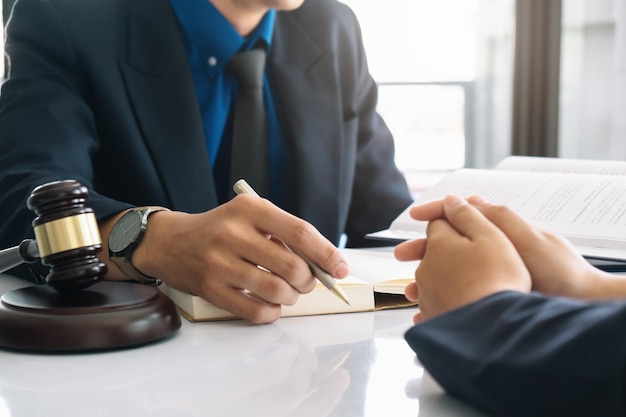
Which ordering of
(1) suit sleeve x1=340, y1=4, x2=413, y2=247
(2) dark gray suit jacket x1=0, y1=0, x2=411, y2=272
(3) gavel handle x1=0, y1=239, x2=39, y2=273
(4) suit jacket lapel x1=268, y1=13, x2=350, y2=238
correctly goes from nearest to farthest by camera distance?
(3) gavel handle x1=0, y1=239, x2=39, y2=273
(2) dark gray suit jacket x1=0, y1=0, x2=411, y2=272
(4) suit jacket lapel x1=268, y1=13, x2=350, y2=238
(1) suit sleeve x1=340, y1=4, x2=413, y2=247

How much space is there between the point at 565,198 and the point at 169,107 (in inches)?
27.7

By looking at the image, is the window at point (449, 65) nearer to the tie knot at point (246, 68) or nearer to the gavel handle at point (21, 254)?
the tie knot at point (246, 68)

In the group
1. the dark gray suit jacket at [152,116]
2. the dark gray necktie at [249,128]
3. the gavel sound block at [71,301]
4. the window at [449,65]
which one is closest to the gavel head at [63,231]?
the gavel sound block at [71,301]

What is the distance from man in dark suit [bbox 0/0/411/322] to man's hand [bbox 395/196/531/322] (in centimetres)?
16

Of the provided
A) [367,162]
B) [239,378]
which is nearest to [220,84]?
[367,162]

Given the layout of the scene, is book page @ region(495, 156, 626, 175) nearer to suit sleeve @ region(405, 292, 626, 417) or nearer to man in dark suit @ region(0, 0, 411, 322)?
man in dark suit @ region(0, 0, 411, 322)

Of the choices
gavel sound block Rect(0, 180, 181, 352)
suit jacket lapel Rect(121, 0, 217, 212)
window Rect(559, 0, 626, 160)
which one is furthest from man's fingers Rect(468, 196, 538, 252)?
window Rect(559, 0, 626, 160)

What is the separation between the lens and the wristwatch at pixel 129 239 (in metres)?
0.96

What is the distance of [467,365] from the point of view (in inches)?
21.6

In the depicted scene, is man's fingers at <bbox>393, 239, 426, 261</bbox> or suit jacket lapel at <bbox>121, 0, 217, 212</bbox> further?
suit jacket lapel at <bbox>121, 0, 217, 212</bbox>

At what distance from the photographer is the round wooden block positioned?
73 centimetres

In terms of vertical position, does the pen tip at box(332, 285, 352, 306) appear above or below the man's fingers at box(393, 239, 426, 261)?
below

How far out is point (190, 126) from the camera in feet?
4.76

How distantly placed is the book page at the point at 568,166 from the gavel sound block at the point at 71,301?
0.84m
